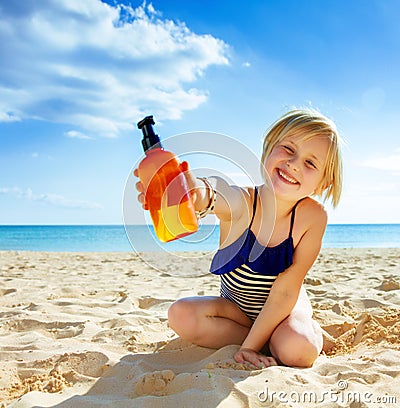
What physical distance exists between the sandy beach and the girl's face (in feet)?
1.71

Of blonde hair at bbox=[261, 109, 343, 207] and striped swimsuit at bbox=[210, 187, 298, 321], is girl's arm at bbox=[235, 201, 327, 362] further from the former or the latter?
blonde hair at bbox=[261, 109, 343, 207]

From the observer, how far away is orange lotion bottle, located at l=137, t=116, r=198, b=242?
1473 millimetres

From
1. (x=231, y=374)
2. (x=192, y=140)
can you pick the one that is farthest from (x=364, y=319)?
(x=192, y=140)

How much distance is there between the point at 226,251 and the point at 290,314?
1.53 ft

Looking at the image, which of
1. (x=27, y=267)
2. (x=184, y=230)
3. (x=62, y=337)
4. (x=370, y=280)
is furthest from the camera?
(x=27, y=267)

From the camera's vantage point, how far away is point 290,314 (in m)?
2.22

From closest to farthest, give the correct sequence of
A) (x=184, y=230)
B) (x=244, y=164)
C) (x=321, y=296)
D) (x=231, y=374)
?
1. (x=184, y=230)
2. (x=244, y=164)
3. (x=231, y=374)
4. (x=321, y=296)

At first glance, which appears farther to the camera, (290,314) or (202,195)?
(290,314)

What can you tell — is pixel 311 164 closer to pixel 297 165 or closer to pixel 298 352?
pixel 297 165

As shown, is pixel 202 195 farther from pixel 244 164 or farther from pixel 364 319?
pixel 364 319

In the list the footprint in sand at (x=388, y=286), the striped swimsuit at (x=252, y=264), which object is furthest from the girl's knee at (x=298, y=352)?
the footprint in sand at (x=388, y=286)

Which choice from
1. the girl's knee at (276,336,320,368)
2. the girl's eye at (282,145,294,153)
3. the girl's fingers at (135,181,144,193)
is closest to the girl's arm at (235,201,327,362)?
the girl's knee at (276,336,320,368)

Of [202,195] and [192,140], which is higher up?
[192,140]

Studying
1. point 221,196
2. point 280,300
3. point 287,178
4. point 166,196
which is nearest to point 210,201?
point 221,196
